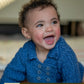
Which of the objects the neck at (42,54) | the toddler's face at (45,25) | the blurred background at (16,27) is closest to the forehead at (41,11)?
the toddler's face at (45,25)

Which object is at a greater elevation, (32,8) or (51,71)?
(32,8)

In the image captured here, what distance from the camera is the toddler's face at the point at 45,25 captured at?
0.50 metres

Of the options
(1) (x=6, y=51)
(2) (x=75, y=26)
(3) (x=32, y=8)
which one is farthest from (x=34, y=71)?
(2) (x=75, y=26)

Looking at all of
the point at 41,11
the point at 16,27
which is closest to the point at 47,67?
the point at 41,11

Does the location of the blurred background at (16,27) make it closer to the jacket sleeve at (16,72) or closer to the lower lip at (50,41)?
the jacket sleeve at (16,72)

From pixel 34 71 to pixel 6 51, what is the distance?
441 mm

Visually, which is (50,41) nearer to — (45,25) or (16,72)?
(45,25)

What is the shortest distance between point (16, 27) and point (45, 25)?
0.96 m

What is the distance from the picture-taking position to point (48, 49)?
544mm

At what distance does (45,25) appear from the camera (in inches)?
19.8

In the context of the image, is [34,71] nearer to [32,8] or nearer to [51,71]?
[51,71]

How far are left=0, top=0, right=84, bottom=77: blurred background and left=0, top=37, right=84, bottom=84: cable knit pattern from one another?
169 millimetres

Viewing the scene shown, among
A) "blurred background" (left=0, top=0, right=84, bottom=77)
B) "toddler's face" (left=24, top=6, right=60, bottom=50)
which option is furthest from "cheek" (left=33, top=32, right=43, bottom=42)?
"blurred background" (left=0, top=0, right=84, bottom=77)

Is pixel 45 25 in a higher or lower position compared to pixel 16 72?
higher
